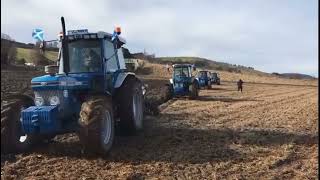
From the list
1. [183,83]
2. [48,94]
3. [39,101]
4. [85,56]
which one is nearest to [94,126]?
[48,94]

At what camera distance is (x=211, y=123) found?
13617mm

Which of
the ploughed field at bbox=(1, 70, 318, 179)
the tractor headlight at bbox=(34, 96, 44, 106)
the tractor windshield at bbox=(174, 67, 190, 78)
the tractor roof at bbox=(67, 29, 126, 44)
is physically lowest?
the ploughed field at bbox=(1, 70, 318, 179)

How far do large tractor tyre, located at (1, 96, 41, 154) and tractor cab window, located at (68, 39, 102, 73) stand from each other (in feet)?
4.26

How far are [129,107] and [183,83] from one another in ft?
53.1

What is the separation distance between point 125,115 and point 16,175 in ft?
11.1

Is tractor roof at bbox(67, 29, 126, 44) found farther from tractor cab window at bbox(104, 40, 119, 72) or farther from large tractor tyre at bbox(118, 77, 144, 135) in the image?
large tractor tyre at bbox(118, 77, 144, 135)

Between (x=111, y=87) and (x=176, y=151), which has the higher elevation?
(x=111, y=87)

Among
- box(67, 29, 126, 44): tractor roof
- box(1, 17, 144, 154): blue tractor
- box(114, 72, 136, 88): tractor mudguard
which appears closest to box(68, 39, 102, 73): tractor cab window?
box(1, 17, 144, 154): blue tractor

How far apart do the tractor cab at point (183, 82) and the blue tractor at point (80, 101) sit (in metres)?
14.5

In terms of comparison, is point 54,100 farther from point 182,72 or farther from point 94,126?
point 182,72

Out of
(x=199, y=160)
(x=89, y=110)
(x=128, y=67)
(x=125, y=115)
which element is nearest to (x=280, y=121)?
(x=128, y=67)

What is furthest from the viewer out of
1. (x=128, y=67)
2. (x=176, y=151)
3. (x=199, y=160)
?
(x=128, y=67)

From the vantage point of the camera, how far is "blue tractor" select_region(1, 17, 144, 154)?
29.1 ft

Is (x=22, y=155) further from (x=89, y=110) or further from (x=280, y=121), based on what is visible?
(x=280, y=121)
